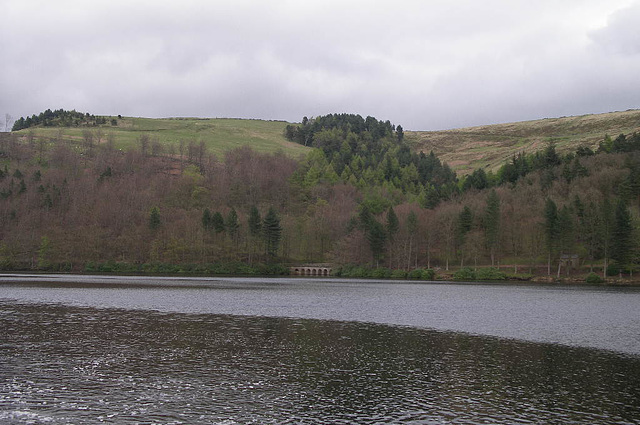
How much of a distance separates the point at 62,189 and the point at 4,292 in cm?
12870

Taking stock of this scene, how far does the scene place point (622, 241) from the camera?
11125cm

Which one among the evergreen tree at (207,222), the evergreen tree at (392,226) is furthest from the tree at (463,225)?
the evergreen tree at (207,222)

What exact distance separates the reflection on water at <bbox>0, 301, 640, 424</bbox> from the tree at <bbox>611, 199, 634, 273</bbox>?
273 feet

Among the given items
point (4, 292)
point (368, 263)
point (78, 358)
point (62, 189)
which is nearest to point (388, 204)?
point (368, 263)

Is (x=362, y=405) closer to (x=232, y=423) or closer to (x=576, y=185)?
(x=232, y=423)

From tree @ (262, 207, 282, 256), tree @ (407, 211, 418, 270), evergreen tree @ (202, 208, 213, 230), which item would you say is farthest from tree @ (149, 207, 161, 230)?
tree @ (407, 211, 418, 270)

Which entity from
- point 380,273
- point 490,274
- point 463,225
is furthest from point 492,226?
point 380,273

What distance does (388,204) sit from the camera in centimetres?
19125

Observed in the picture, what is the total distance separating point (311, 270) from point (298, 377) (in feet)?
415

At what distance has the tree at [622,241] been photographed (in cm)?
11069

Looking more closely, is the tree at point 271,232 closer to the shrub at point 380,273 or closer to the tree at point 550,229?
the shrub at point 380,273

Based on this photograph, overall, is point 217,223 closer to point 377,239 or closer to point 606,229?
point 377,239

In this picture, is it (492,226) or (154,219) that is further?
(154,219)

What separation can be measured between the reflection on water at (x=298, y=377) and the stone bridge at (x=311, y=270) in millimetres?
107301
